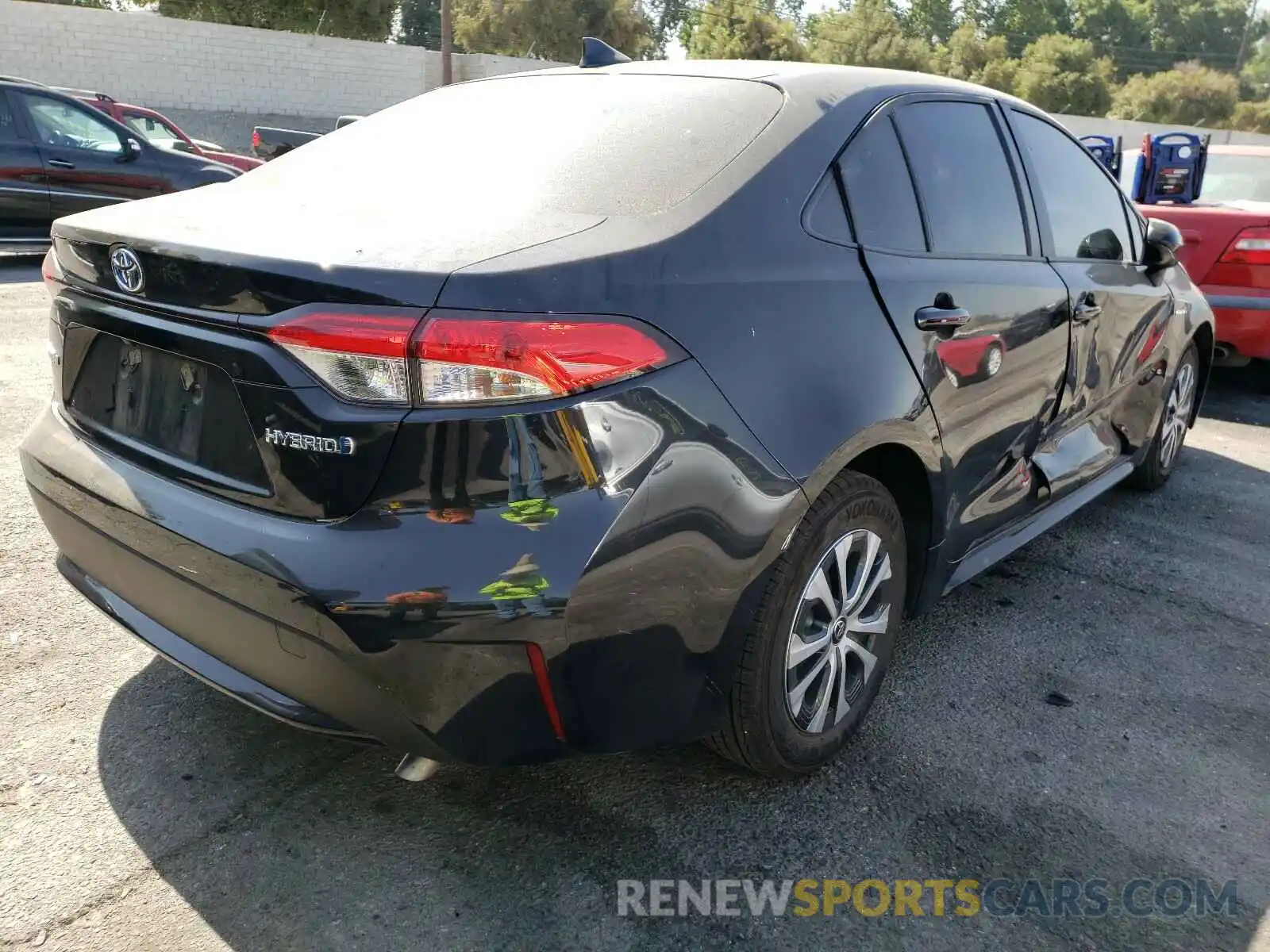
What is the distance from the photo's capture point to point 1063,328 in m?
3.29

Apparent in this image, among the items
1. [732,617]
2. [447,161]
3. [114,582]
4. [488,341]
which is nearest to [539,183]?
[447,161]

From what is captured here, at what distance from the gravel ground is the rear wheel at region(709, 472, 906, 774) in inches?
6.9

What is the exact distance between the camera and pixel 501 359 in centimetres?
175

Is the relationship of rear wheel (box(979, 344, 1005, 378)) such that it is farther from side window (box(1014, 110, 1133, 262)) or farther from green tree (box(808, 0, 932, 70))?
green tree (box(808, 0, 932, 70))

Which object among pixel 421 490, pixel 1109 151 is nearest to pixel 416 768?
pixel 421 490

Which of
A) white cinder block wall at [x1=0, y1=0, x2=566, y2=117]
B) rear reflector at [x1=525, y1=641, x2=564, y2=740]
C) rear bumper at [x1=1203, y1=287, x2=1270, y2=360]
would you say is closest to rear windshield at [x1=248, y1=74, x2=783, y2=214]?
rear reflector at [x1=525, y1=641, x2=564, y2=740]

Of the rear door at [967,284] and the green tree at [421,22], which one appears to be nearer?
the rear door at [967,284]

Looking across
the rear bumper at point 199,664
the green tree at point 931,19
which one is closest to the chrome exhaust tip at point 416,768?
the rear bumper at point 199,664

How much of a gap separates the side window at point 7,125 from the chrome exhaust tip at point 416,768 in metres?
9.42

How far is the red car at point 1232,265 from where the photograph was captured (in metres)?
6.18

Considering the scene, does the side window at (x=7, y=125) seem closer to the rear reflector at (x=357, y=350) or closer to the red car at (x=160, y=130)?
the red car at (x=160, y=130)

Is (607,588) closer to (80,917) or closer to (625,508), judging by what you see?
(625,508)

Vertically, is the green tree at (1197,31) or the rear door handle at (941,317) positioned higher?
the green tree at (1197,31)

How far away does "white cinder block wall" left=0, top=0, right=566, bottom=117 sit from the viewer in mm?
24484
